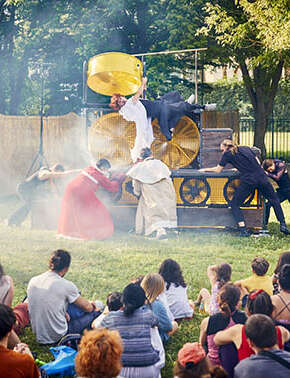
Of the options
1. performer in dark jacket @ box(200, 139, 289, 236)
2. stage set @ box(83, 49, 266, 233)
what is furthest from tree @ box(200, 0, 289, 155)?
performer in dark jacket @ box(200, 139, 289, 236)

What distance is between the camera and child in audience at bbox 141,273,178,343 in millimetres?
5023

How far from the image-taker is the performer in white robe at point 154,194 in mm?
10461

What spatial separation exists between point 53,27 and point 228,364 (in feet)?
66.7

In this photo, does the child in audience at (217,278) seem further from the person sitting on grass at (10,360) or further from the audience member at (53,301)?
the person sitting on grass at (10,360)

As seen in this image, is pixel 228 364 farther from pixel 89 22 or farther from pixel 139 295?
pixel 89 22

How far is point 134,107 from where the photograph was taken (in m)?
11.1

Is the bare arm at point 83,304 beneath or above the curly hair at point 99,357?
beneath

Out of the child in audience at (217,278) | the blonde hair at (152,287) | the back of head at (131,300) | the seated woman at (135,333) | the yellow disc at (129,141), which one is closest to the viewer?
the seated woman at (135,333)

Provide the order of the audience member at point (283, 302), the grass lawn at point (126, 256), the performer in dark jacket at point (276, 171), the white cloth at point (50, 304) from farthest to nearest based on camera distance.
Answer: the performer in dark jacket at point (276, 171), the grass lawn at point (126, 256), the white cloth at point (50, 304), the audience member at point (283, 302)

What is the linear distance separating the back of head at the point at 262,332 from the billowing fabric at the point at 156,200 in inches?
263

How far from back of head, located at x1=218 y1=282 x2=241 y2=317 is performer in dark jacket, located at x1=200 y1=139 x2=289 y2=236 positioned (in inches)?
239

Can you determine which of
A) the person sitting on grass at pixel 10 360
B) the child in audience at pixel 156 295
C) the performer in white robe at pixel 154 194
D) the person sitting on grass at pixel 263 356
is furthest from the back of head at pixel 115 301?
the performer in white robe at pixel 154 194

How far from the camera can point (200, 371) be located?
134 inches

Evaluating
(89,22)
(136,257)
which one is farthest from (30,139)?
(136,257)
